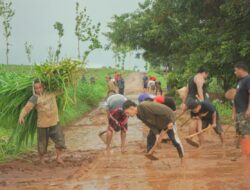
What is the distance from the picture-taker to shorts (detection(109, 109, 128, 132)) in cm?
1034

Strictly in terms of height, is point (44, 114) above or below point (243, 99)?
below

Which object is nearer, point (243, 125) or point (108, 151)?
point (243, 125)

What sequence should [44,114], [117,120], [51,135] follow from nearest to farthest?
[44,114], [51,135], [117,120]

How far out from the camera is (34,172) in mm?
8430

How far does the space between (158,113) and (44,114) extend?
2291 mm

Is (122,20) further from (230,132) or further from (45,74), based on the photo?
(45,74)

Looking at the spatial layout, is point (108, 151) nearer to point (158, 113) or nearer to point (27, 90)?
point (27, 90)

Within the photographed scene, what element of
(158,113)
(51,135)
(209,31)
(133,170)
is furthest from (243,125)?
(209,31)

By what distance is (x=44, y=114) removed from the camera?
9.04 metres

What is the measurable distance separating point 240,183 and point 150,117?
1896mm

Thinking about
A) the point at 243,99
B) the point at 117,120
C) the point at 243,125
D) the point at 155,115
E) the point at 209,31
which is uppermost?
the point at 209,31

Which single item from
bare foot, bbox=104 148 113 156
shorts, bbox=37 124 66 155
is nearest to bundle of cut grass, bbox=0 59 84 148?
shorts, bbox=37 124 66 155

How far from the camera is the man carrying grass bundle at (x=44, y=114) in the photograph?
8.97 m

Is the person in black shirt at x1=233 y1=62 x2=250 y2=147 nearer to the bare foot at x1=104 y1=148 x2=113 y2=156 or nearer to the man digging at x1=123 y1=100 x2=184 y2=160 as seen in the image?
the man digging at x1=123 y1=100 x2=184 y2=160
